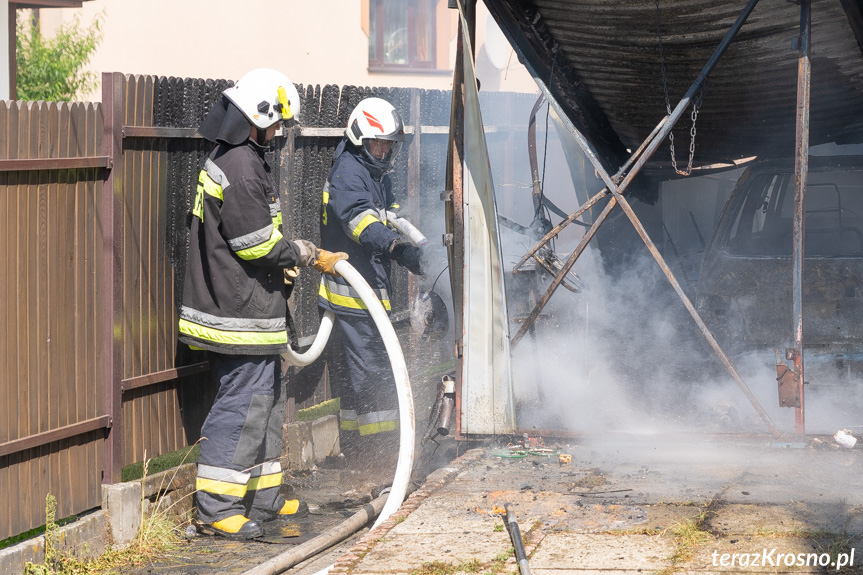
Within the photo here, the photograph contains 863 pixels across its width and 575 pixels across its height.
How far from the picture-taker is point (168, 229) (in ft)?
17.1

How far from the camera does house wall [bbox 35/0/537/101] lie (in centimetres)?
1448

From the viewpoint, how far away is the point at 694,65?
5.93m

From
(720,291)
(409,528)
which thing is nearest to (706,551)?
(409,528)

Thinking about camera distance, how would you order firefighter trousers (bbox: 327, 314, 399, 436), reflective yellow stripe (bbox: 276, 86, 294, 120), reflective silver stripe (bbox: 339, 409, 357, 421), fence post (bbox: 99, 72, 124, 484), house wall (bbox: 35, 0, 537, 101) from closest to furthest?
fence post (bbox: 99, 72, 124, 484) < reflective yellow stripe (bbox: 276, 86, 294, 120) < firefighter trousers (bbox: 327, 314, 399, 436) < reflective silver stripe (bbox: 339, 409, 357, 421) < house wall (bbox: 35, 0, 537, 101)

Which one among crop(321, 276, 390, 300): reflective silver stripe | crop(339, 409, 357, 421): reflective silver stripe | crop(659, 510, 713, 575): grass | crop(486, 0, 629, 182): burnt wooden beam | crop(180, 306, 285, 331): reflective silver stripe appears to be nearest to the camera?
crop(659, 510, 713, 575): grass

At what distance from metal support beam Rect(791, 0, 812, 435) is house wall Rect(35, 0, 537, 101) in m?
9.86

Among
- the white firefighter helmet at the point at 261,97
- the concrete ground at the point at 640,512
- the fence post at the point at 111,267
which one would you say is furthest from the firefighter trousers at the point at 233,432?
the white firefighter helmet at the point at 261,97

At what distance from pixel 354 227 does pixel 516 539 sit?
2689mm

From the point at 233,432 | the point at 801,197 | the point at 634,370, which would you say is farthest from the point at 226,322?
the point at 801,197

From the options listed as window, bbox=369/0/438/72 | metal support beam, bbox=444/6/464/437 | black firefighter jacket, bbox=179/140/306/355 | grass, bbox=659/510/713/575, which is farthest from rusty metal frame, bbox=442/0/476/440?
window, bbox=369/0/438/72

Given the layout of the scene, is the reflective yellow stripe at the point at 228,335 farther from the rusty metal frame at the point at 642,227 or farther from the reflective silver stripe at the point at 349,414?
the reflective silver stripe at the point at 349,414

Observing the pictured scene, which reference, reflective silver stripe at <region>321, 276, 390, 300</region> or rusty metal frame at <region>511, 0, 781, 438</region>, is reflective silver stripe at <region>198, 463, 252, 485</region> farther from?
rusty metal frame at <region>511, 0, 781, 438</region>

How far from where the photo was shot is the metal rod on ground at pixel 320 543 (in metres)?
4.34

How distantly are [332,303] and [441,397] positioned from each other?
3.35ft
